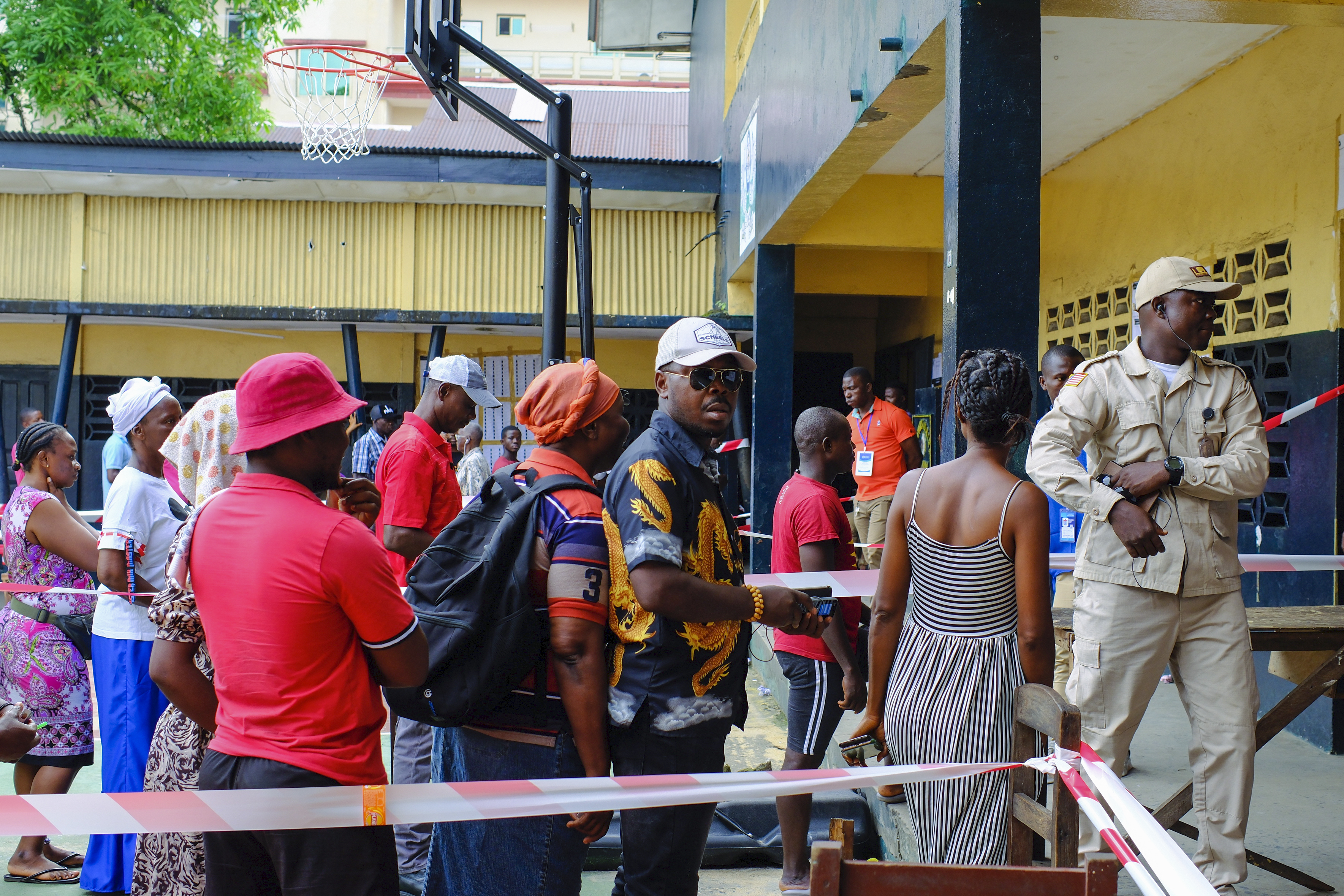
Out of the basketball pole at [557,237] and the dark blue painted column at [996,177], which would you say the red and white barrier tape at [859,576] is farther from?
the basketball pole at [557,237]

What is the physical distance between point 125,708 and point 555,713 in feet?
7.61

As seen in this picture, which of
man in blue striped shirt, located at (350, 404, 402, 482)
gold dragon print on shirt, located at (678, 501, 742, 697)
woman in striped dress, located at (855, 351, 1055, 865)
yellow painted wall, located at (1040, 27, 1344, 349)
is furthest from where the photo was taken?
man in blue striped shirt, located at (350, 404, 402, 482)

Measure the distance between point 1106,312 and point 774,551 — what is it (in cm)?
489

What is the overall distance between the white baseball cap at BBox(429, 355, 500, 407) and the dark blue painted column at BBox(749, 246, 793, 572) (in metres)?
5.67

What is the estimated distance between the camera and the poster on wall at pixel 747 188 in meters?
10.1

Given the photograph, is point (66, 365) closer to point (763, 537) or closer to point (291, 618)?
point (763, 537)

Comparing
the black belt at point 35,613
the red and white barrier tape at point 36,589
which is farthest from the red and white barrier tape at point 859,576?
the black belt at point 35,613

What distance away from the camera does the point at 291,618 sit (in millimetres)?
2334

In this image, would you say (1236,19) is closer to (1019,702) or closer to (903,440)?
(1019,702)

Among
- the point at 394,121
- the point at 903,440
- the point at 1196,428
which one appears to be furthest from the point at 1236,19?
the point at 394,121

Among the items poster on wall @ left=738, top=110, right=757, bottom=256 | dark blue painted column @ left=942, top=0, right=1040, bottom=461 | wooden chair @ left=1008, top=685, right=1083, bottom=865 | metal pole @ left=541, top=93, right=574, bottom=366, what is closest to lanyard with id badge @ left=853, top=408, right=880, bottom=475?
poster on wall @ left=738, top=110, right=757, bottom=256

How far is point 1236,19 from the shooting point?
4.61 metres

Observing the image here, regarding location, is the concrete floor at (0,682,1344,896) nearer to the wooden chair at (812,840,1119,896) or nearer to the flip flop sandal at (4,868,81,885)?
the flip flop sandal at (4,868,81,885)

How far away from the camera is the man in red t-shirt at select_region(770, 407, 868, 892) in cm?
421
